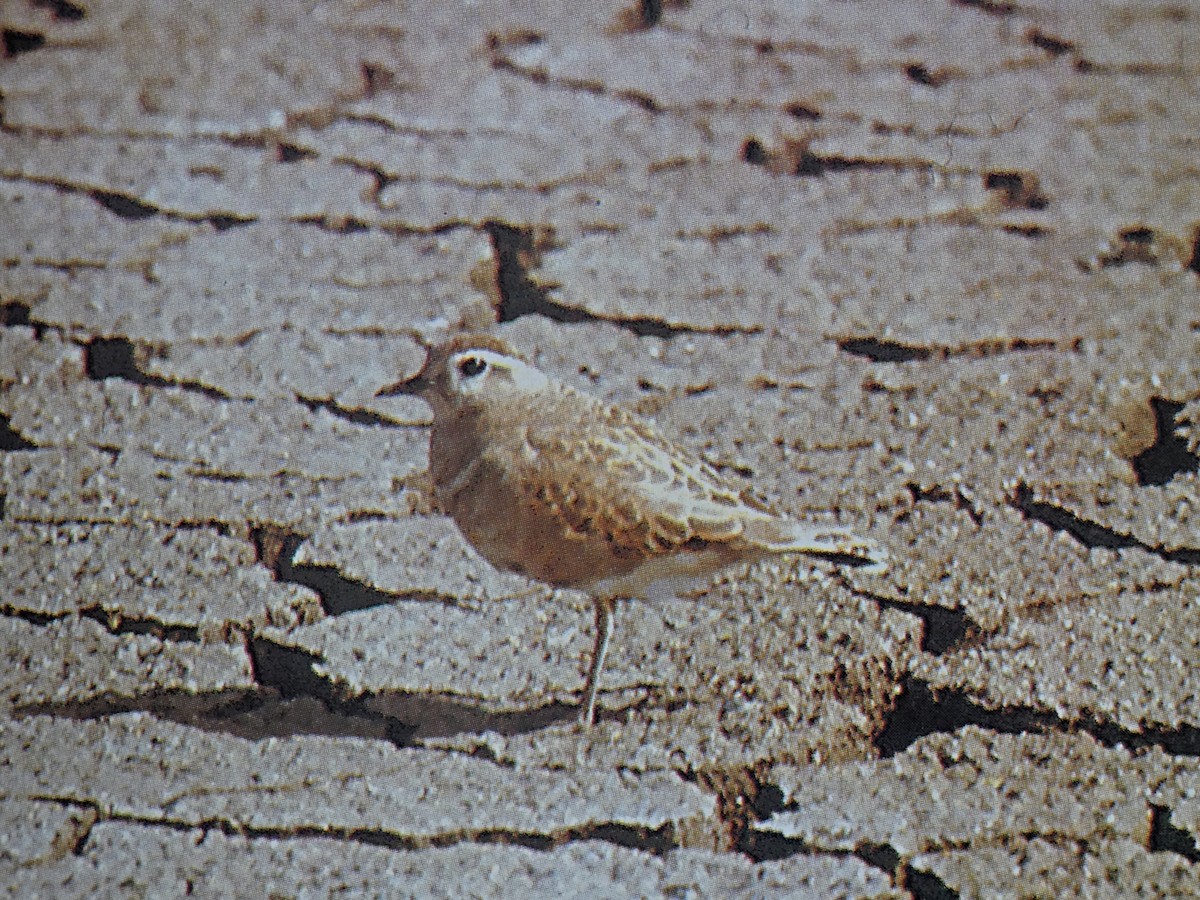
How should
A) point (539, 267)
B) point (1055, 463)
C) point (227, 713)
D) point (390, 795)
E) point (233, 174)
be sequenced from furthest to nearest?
point (233, 174)
point (539, 267)
point (1055, 463)
point (227, 713)
point (390, 795)

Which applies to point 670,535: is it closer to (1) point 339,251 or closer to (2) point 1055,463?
(2) point 1055,463

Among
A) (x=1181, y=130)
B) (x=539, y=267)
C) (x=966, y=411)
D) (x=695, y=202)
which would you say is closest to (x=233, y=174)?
(x=539, y=267)

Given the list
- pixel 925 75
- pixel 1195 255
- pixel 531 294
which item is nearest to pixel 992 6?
pixel 925 75

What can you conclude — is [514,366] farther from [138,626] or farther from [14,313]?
[14,313]

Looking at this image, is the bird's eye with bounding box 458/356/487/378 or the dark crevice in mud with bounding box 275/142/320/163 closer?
the bird's eye with bounding box 458/356/487/378

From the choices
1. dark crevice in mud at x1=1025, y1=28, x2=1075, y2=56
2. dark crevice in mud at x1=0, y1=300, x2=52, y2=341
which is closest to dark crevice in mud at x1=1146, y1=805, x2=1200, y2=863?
dark crevice in mud at x1=0, y1=300, x2=52, y2=341

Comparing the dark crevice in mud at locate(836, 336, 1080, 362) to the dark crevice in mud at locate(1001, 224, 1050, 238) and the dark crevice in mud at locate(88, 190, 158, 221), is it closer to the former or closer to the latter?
the dark crevice in mud at locate(1001, 224, 1050, 238)
